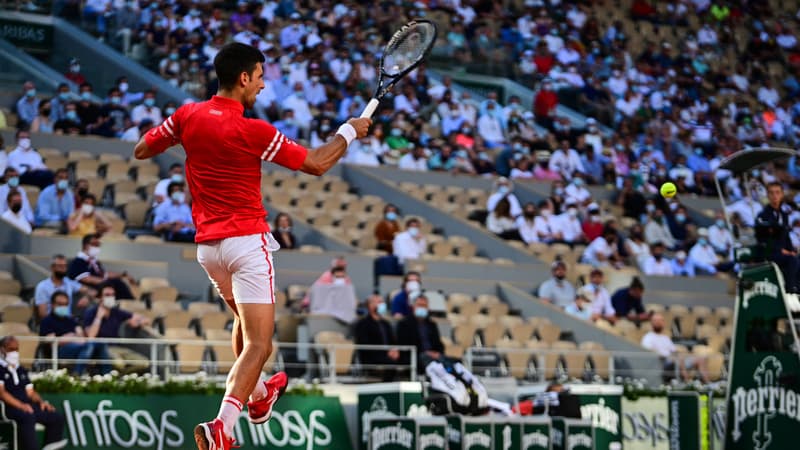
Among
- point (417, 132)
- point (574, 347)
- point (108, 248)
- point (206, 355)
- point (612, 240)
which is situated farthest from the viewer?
point (417, 132)

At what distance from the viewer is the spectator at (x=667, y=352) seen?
20.5m

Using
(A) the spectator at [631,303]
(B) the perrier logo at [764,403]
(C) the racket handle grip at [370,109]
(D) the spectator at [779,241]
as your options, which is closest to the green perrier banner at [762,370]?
(B) the perrier logo at [764,403]

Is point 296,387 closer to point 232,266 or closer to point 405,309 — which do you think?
point 405,309

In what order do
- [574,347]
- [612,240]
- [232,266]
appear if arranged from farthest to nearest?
[612,240]
[574,347]
[232,266]

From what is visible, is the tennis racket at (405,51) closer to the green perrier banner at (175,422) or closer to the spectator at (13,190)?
the green perrier banner at (175,422)

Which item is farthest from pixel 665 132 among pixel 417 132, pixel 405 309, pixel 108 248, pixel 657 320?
pixel 108 248

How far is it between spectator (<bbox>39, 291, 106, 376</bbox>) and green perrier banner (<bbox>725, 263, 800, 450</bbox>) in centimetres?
692

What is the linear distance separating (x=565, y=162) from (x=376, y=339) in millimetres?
10221

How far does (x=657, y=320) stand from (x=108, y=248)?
26.4 ft

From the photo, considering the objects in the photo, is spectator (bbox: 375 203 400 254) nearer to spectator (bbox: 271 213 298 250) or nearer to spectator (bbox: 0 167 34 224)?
spectator (bbox: 271 213 298 250)

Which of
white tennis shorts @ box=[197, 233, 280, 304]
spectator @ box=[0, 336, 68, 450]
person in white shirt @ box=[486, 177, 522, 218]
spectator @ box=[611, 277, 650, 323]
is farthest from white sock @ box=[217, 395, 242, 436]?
person in white shirt @ box=[486, 177, 522, 218]

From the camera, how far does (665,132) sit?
30.5 meters

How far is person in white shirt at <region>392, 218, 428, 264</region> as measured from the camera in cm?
2170

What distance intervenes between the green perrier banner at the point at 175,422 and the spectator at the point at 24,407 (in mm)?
336
